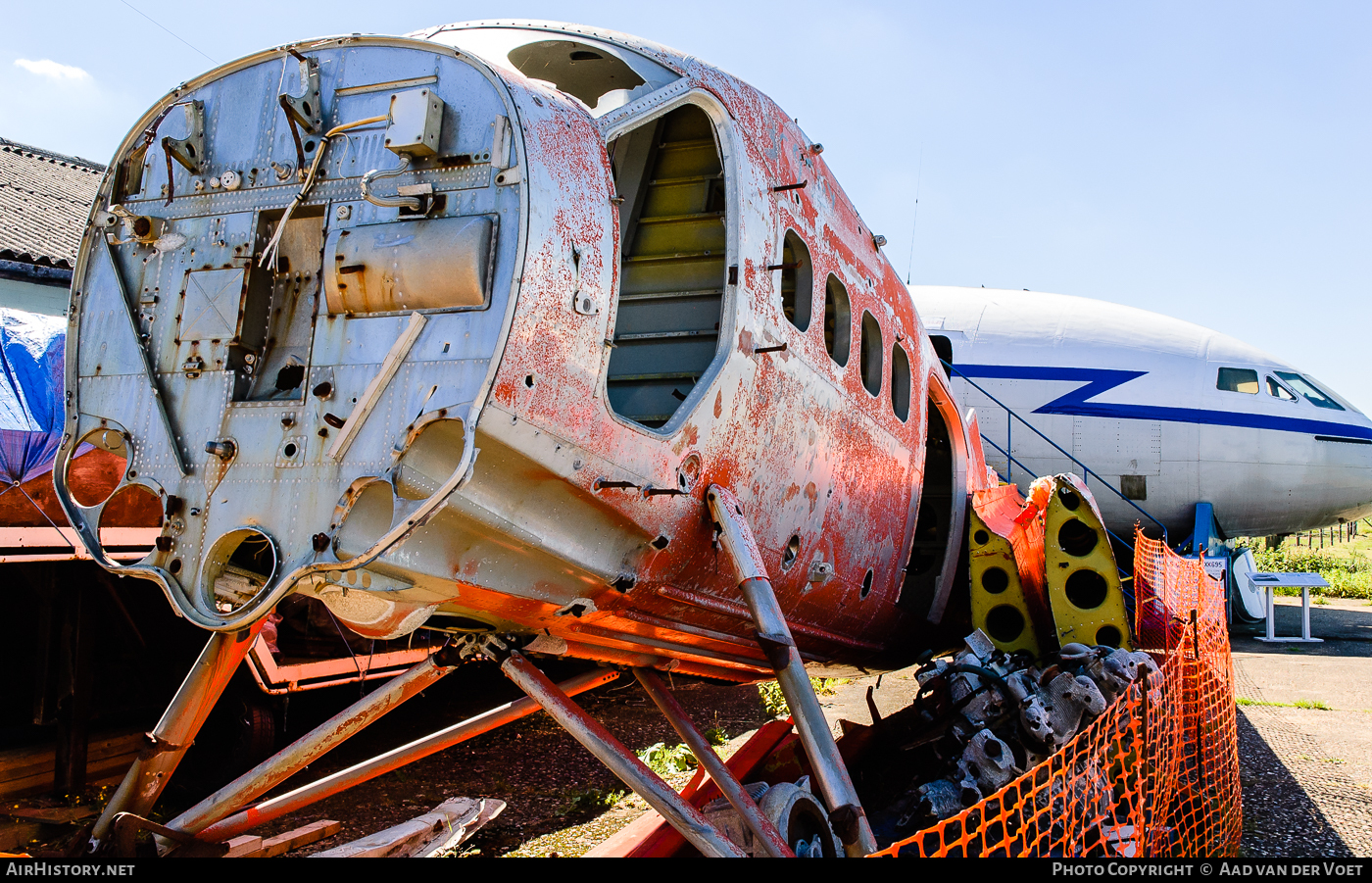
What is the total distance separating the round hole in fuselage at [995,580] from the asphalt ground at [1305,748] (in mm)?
2011

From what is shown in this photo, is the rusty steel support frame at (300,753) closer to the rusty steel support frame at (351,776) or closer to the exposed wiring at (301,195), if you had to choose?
the rusty steel support frame at (351,776)

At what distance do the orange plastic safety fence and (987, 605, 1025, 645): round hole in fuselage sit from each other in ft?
3.07

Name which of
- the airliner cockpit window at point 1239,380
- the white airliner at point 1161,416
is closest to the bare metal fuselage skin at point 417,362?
the white airliner at point 1161,416

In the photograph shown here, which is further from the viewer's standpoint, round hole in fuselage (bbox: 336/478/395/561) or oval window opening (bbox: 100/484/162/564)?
oval window opening (bbox: 100/484/162/564)

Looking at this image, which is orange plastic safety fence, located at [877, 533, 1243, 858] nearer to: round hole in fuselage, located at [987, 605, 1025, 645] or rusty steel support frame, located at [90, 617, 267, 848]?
round hole in fuselage, located at [987, 605, 1025, 645]

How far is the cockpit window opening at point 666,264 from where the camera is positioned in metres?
4.89

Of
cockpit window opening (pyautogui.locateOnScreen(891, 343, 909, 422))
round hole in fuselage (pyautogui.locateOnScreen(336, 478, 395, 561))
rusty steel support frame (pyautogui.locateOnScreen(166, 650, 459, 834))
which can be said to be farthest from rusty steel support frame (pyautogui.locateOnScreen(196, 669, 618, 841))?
cockpit window opening (pyautogui.locateOnScreen(891, 343, 909, 422))

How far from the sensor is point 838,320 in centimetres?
529

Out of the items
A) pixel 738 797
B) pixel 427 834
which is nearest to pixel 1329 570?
pixel 427 834

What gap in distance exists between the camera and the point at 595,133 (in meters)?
3.55

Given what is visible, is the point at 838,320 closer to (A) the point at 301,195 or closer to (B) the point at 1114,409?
(A) the point at 301,195

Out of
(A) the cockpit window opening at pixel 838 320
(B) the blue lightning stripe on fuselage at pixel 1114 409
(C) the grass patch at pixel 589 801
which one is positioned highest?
(A) the cockpit window opening at pixel 838 320

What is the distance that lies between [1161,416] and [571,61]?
12.0 metres

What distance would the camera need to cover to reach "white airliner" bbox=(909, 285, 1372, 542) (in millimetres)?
13992
